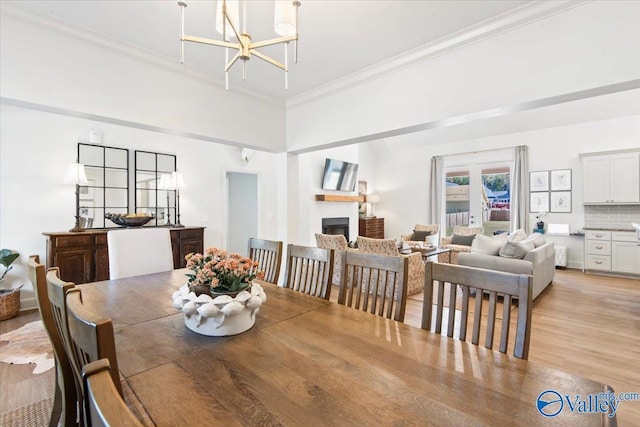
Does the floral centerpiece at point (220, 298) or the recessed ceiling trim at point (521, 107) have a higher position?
the recessed ceiling trim at point (521, 107)

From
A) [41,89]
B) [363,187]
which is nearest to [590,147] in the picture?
[363,187]

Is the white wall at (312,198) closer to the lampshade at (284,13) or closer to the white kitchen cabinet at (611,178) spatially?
the lampshade at (284,13)

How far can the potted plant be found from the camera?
10.4ft

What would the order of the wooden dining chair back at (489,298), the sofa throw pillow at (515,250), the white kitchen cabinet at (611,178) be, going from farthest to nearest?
the white kitchen cabinet at (611,178) → the sofa throw pillow at (515,250) → the wooden dining chair back at (489,298)

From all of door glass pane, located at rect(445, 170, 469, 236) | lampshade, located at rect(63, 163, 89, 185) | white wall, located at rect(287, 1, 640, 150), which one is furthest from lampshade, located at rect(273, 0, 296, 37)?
door glass pane, located at rect(445, 170, 469, 236)

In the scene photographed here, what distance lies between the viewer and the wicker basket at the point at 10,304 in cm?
315

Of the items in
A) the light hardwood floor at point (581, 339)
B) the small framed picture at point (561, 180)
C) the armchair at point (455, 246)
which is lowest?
the light hardwood floor at point (581, 339)

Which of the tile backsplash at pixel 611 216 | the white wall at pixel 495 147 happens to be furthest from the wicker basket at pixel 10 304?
the tile backsplash at pixel 611 216

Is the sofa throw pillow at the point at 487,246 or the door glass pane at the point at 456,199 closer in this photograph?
the sofa throw pillow at the point at 487,246

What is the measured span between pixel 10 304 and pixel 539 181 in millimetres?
8833

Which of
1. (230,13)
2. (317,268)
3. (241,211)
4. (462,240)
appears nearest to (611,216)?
(462,240)

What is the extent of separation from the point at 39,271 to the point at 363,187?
756 centimetres

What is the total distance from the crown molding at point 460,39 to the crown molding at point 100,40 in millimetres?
1365

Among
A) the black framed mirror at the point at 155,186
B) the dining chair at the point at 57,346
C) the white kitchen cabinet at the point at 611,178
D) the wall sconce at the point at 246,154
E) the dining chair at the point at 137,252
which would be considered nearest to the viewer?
the dining chair at the point at 57,346
